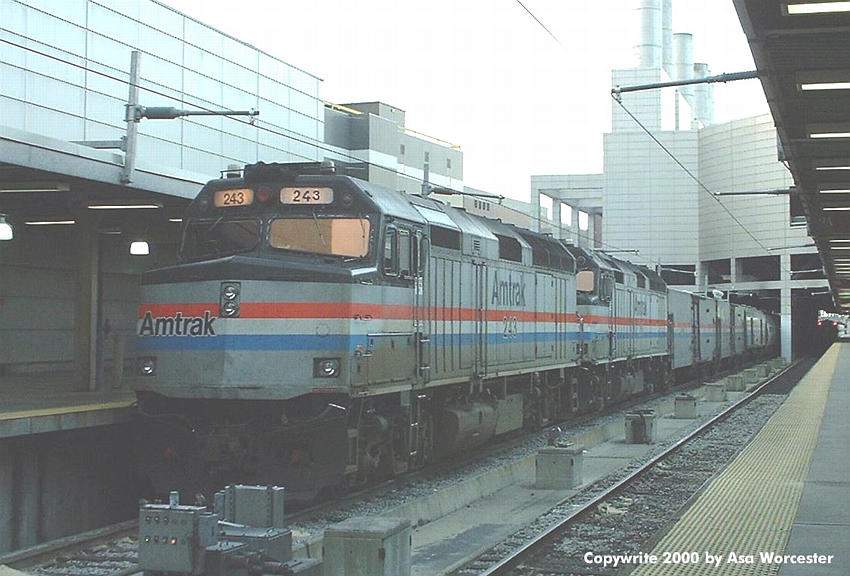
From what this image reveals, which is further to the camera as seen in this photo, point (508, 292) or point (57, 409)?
point (508, 292)

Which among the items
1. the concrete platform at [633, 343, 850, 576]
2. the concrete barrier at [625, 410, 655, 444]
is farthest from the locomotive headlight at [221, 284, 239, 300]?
the concrete barrier at [625, 410, 655, 444]

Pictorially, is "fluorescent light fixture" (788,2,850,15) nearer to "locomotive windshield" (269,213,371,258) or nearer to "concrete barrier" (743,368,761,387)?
"locomotive windshield" (269,213,371,258)

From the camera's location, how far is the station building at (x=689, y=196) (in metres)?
80.6

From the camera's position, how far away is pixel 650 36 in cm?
8725

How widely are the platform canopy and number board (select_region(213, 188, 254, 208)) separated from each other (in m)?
6.29

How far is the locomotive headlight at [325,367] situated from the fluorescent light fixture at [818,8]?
6185 mm

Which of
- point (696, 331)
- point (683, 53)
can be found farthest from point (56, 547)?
point (683, 53)

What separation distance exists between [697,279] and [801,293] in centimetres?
839

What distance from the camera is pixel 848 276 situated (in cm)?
4088

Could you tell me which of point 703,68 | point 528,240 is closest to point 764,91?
point 528,240

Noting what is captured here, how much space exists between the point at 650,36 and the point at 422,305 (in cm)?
7828

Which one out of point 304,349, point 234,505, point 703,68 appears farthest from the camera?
point 703,68

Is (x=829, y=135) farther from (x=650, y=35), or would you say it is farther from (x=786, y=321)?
(x=650, y=35)

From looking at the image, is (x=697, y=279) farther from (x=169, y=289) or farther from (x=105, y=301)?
(x=169, y=289)
